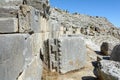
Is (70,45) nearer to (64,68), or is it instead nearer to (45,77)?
(64,68)

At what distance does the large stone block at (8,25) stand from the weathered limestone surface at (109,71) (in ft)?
7.88

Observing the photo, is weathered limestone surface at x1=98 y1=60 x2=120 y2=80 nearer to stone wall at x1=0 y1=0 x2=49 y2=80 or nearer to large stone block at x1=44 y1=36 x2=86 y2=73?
large stone block at x1=44 y1=36 x2=86 y2=73

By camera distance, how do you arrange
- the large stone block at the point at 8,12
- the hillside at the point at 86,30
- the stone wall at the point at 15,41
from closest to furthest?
the stone wall at the point at 15,41 < the large stone block at the point at 8,12 < the hillside at the point at 86,30

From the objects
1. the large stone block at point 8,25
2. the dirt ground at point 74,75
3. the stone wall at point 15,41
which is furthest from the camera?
the dirt ground at point 74,75

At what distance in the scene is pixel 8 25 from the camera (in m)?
3.55

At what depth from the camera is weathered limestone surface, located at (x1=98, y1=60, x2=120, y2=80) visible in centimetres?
475

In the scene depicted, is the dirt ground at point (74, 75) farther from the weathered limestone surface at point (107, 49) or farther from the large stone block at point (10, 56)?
the weathered limestone surface at point (107, 49)

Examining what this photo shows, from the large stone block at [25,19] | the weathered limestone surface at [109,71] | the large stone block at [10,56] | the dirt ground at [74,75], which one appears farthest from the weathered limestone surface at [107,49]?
the large stone block at [10,56]

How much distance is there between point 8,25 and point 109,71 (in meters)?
2.66

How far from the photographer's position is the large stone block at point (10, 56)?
2441mm

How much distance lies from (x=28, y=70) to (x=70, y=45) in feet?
8.58

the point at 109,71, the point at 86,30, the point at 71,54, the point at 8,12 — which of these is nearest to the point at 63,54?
the point at 71,54

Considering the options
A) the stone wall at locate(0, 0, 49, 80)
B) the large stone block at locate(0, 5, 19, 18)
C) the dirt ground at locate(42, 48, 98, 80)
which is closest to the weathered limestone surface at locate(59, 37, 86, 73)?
the dirt ground at locate(42, 48, 98, 80)

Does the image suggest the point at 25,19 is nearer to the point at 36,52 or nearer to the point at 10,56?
the point at 36,52
